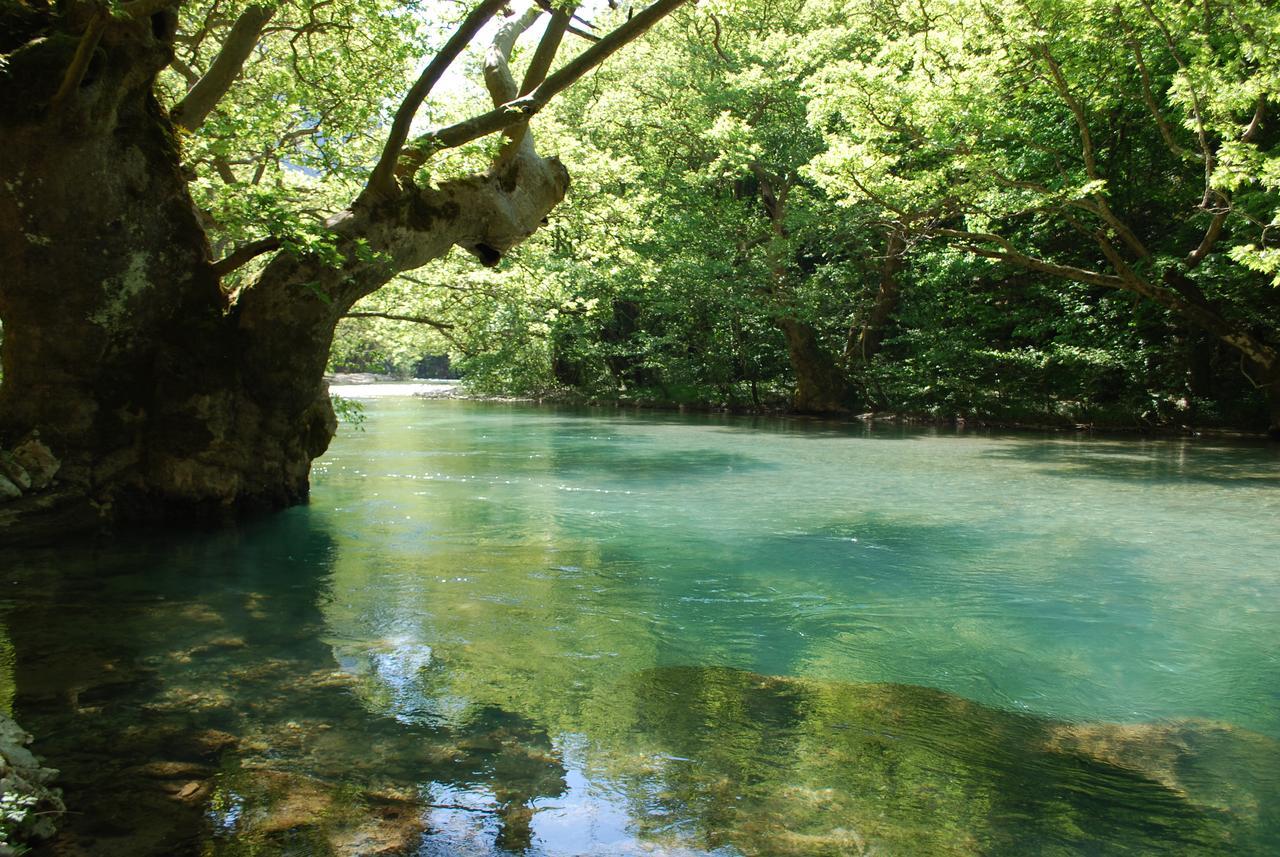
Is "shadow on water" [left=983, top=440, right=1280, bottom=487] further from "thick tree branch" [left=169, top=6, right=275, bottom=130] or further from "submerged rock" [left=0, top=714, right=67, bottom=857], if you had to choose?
"submerged rock" [left=0, top=714, right=67, bottom=857]

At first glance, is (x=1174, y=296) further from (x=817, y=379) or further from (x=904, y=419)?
(x=817, y=379)

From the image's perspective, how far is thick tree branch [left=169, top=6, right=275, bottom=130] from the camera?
380 inches

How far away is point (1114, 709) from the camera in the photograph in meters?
4.97

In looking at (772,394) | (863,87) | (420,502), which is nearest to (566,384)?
(772,394)

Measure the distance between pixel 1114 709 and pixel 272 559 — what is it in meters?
7.33

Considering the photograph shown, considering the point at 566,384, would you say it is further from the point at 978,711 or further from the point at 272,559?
the point at 978,711

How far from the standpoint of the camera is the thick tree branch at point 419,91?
7.55 m

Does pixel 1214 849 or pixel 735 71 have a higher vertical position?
pixel 735 71

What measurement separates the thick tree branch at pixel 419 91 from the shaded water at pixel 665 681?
4.04 metres

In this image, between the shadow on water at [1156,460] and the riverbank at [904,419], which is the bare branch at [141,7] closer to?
the riverbank at [904,419]

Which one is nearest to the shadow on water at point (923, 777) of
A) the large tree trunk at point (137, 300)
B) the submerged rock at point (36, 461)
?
the large tree trunk at point (137, 300)

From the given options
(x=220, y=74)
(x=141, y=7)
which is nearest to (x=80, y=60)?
(x=141, y=7)

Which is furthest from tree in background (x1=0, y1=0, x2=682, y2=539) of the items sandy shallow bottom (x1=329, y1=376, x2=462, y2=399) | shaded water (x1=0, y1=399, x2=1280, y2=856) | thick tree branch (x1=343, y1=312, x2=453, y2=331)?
sandy shallow bottom (x1=329, y1=376, x2=462, y2=399)

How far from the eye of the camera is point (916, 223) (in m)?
21.2
